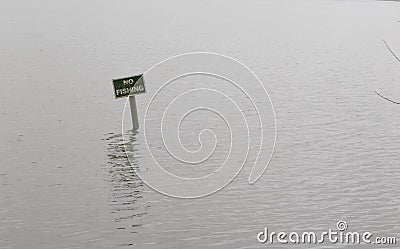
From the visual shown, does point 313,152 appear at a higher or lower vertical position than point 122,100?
lower

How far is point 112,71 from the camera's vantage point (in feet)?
132

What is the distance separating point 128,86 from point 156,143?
6.74 feet

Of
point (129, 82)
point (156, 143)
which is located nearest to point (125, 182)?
point (156, 143)

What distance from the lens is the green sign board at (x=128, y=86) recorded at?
22078mm

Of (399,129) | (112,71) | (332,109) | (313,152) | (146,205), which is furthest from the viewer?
(112,71)

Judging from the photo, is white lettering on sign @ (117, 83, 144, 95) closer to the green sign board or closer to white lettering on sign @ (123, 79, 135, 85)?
the green sign board

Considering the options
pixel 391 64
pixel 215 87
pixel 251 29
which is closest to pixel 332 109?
pixel 215 87

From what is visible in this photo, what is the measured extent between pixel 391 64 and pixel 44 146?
114 feet

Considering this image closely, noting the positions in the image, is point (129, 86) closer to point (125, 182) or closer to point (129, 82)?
point (129, 82)

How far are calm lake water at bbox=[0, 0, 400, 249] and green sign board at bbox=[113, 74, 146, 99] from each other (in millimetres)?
1623

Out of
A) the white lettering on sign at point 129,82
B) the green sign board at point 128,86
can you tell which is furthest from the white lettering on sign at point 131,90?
the white lettering on sign at point 129,82

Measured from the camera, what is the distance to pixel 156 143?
74.4 ft

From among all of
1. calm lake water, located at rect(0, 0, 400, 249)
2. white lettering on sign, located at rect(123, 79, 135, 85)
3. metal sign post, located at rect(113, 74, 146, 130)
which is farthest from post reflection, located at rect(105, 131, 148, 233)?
white lettering on sign, located at rect(123, 79, 135, 85)

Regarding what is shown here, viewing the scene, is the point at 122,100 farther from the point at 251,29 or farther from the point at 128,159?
the point at 251,29
